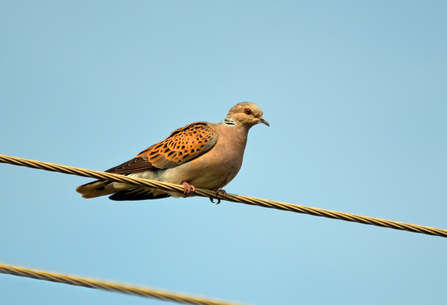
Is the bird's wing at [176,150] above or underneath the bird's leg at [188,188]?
above

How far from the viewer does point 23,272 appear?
3.67 metres

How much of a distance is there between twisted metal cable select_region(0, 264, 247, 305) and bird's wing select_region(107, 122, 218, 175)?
3.39 m

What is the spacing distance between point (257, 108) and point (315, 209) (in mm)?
2887

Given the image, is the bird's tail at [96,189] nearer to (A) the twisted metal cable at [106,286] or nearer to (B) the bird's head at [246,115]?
(B) the bird's head at [246,115]

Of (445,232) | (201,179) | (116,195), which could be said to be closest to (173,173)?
(201,179)

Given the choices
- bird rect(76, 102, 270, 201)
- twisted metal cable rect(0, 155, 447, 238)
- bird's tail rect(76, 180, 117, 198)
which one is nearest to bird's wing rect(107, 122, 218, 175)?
bird rect(76, 102, 270, 201)

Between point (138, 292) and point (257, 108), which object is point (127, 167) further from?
point (138, 292)

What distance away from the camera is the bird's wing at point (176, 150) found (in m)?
6.93

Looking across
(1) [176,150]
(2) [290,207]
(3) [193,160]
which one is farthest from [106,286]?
(1) [176,150]

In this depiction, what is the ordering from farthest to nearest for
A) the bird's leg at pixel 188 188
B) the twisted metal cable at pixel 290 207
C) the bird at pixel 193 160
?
the bird at pixel 193 160, the bird's leg at pixel 188 188, the twisted metal cable at pixel 290 207

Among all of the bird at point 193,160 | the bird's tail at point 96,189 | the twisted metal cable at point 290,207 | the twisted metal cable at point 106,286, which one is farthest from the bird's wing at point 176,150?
the twisted metal cable at point 106,286

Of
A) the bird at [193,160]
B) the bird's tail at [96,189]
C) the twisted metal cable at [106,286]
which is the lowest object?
the twisted metal cable at [106,286]

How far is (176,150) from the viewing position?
7.03m

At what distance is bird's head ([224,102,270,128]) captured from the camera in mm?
7383
